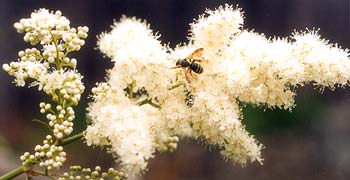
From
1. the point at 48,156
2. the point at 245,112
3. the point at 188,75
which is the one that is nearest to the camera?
the point at 48,156

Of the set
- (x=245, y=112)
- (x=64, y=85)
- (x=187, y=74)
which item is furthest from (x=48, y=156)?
(x=245, y=112)

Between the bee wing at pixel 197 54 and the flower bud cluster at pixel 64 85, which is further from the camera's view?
the bee wing at pixel 197 54

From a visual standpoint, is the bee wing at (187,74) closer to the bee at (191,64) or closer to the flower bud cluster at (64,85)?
the bee at (191,64)

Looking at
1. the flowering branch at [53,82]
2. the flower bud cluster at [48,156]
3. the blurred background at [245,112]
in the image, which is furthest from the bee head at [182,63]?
the blurred background at [245,112]

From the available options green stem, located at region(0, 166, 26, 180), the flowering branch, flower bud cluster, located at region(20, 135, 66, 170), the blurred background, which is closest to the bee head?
the flowering branch

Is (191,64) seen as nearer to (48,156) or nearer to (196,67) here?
(196,67)

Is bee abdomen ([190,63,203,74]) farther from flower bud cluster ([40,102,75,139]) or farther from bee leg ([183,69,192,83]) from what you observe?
flower bud cluster ([40,102,75,139])
